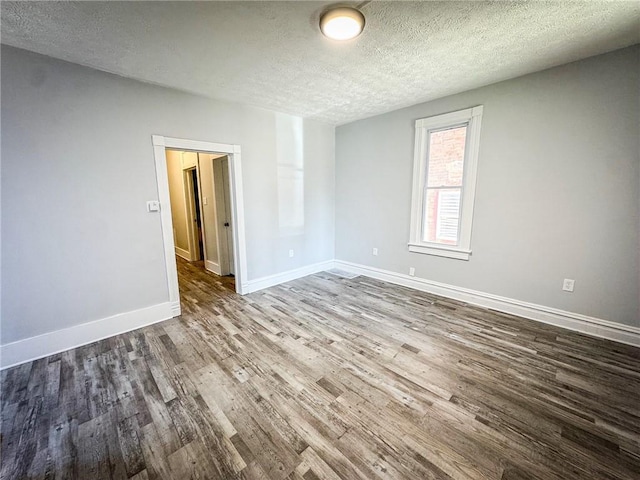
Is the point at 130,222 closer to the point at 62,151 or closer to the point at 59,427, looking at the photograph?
the point at 62,151

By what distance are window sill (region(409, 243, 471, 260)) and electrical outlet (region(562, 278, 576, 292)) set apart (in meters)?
0.92

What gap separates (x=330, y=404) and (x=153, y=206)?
8.75 feet

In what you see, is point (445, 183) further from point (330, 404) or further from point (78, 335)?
point (78, 335)

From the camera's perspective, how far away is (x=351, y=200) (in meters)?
4.60

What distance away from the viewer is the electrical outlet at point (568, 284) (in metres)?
2.60

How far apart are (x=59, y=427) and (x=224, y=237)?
3.12m

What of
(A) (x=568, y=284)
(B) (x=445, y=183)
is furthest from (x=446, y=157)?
(A) (x=568, y=284)

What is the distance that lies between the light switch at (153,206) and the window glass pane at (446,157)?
3465mm

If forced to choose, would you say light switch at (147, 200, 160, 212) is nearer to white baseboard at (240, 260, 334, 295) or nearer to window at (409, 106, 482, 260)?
white baseboard at (240, 260, 334, 295)

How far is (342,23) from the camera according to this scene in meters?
1.72

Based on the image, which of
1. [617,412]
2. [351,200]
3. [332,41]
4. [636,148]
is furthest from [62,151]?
[636,148]

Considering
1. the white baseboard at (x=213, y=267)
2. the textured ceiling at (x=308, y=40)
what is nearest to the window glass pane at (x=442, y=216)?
the textured ceiling at (x=308, y=40)

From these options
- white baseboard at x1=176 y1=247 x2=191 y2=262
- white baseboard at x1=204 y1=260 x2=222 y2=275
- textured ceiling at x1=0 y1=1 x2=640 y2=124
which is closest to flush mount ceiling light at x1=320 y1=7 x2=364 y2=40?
textured ceiling at x1=0 y1=1 x2=640 y2=124

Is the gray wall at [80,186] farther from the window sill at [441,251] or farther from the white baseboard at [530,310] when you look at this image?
the white baseboard at [530,310]
